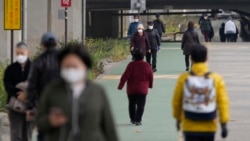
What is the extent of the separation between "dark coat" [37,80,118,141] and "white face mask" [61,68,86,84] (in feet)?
0.54

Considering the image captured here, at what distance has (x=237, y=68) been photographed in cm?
3103

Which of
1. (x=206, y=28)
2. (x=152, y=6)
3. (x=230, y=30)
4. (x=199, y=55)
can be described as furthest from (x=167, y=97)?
(x=152, y=6)

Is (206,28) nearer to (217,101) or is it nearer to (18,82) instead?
(18,82)

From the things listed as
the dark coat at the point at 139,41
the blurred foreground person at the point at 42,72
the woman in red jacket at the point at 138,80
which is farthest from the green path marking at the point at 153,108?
the blurred foreground person at the point at 42,72

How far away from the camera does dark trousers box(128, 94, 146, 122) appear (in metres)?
16.1

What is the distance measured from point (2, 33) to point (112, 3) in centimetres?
3078

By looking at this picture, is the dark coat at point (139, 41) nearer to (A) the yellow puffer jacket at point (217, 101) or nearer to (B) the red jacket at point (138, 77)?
(B) the red jacket at point (138, 77)

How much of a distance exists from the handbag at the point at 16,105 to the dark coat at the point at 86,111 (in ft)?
14.7

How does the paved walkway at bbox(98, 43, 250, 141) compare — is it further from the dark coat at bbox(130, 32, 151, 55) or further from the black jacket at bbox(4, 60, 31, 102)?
the black jacket at bbox(4, 60, 31, 102)

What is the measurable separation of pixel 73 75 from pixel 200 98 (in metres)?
2.90

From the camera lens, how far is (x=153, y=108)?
19.3m

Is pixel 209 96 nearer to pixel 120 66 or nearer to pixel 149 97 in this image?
pixel 149 97

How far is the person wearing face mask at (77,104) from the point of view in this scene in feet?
22.5

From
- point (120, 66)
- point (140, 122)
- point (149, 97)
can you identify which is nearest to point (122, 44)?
point (120, 66)
